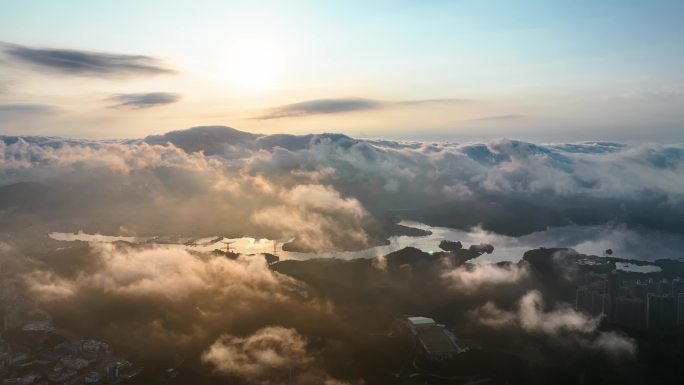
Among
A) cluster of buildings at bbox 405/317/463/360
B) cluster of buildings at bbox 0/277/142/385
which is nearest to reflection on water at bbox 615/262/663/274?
cluster of buildings at bbox 405/317/463/360

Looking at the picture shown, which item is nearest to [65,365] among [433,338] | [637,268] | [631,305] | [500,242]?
[433,338]

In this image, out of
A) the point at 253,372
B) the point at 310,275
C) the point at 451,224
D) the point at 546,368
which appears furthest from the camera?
the point at 451,224

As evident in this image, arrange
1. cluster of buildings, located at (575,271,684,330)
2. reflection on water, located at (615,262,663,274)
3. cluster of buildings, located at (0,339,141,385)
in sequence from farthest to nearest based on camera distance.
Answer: reflection on water, located at (615,262,663,274) < cluster of buildings, located at (575,271,684,330) < cluster of buildings, located at (0,339,141,385)

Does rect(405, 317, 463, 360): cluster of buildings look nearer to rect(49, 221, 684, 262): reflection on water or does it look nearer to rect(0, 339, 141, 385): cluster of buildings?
rect(0, 339, 141, 385): cluster of buildings

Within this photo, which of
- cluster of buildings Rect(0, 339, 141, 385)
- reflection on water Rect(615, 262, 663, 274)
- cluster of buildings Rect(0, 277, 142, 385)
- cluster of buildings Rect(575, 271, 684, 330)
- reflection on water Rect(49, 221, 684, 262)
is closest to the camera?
cluster of buildings Rect(0, 339, 141, 385)

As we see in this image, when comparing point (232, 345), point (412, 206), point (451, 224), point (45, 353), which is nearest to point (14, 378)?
point (45, 353)

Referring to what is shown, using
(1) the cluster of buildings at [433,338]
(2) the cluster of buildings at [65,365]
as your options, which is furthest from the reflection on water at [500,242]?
(2) the cluster of buildings at [65,365]

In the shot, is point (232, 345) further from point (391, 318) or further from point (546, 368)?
point (546, 368)
